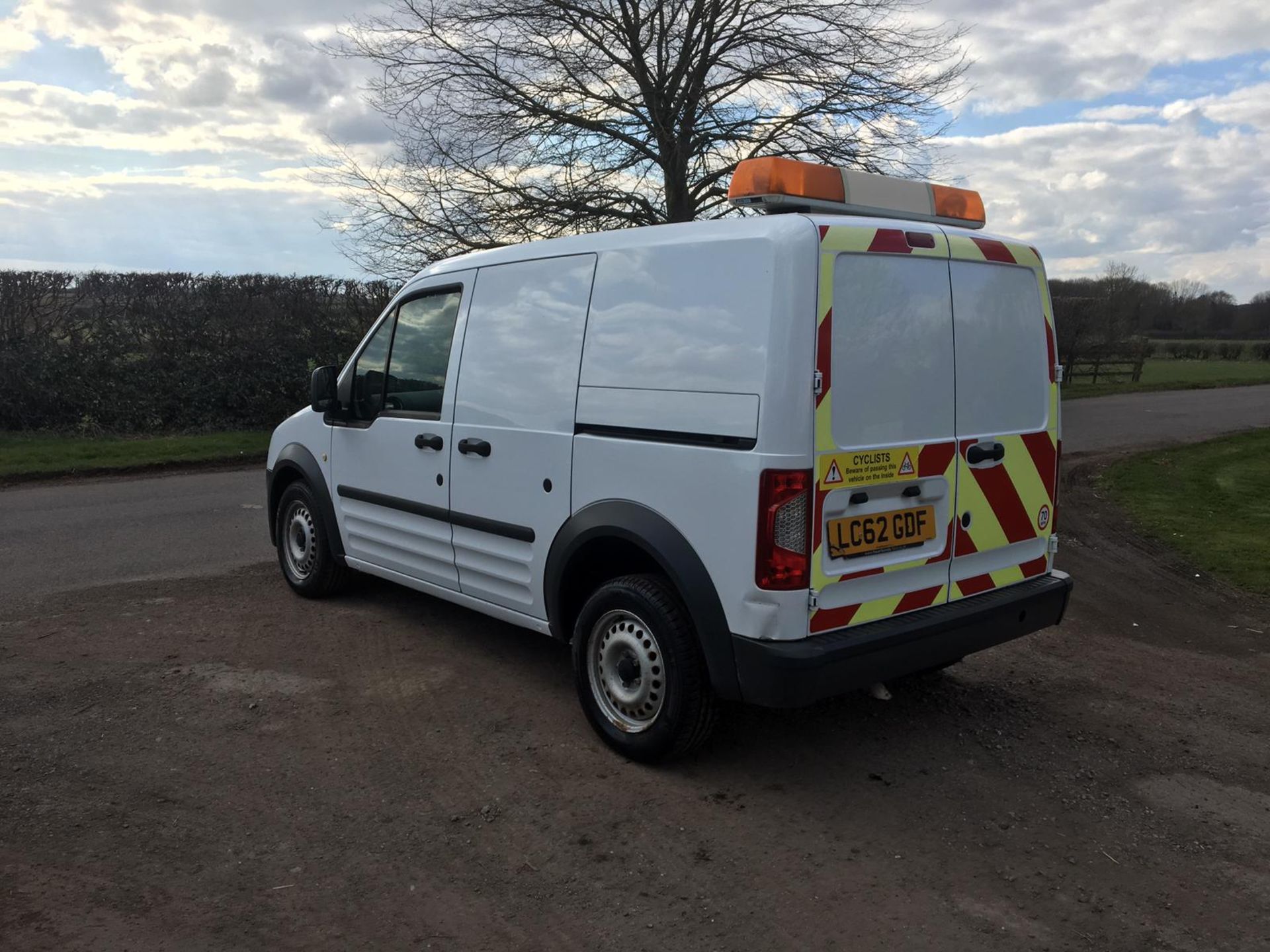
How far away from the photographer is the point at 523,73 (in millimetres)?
13406

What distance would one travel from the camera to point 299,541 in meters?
6.50

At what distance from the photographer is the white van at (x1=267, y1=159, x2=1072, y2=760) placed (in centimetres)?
357

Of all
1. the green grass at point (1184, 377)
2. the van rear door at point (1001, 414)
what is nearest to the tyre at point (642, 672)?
the van rear door at point (1001, 414)

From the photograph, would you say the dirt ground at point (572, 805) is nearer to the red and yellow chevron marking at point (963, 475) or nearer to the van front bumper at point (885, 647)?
the van front bumper at point (885, 647)

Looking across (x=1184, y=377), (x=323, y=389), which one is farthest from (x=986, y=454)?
(x=1184, y=377)

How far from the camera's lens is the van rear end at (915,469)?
3.58 metres

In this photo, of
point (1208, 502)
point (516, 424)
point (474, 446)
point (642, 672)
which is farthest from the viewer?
point (1208, 502)

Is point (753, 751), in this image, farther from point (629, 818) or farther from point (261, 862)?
point (261, 862)

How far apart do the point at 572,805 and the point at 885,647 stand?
51.1 inches

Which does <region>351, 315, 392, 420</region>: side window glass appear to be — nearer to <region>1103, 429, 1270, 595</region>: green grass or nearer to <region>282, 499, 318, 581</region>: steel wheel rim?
<region>282, 499, 318, 581</region>: steel wheel rim

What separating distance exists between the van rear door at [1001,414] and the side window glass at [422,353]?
2515 mm

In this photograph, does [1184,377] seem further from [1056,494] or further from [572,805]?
[572,805]

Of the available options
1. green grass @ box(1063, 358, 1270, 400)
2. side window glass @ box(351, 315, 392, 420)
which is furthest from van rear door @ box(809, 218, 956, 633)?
green grass @ box(1063, 358, 1270, 400)

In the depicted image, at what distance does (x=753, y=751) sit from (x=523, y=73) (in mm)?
11427
